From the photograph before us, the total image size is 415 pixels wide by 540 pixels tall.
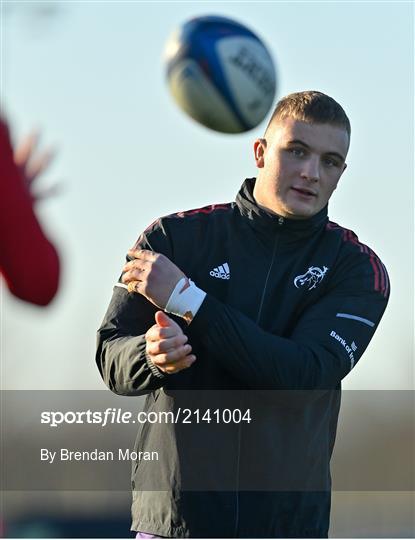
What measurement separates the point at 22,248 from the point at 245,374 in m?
1.57

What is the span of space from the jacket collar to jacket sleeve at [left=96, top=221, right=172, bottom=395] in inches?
17.0

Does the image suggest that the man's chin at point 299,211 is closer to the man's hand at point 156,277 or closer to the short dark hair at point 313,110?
the short dark hair at point 313,110

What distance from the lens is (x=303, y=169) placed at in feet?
20.2

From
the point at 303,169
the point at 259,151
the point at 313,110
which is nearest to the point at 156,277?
the point at 303,169

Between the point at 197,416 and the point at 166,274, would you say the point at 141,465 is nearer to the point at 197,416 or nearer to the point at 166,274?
the point at 197,416

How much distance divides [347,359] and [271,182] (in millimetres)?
931

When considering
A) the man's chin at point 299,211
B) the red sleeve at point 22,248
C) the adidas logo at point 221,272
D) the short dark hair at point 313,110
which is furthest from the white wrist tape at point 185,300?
the red sleeve at point 22,248

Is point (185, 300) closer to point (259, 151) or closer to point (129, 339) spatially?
point (129, 339)

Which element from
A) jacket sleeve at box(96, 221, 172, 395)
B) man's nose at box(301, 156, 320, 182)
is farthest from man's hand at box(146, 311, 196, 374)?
man's nose at box(301, 156, 320, 182)

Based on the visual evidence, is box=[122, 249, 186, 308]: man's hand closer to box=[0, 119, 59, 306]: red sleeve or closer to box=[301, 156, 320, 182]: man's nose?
box=[301, 156, 320, 182]: man's nose

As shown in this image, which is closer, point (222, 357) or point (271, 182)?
point (222, 357)

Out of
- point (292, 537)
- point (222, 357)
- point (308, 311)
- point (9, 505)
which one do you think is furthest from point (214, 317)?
point (9, 505)

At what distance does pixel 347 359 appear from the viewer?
6062 mm

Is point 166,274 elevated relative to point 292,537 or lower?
elevated
